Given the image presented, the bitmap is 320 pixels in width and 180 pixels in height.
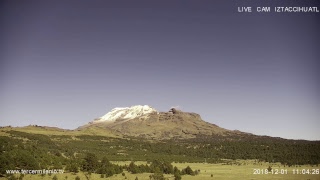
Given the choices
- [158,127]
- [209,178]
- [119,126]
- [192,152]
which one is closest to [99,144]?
[192,152]

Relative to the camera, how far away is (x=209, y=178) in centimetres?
3472

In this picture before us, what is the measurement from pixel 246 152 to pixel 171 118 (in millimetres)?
124441

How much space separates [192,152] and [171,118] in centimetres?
11984

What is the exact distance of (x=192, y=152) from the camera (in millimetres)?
78188

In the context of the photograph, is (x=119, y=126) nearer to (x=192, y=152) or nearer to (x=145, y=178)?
(x=192, y=152)

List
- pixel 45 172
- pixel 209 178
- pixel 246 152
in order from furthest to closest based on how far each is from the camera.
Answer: pixel 246 152 → pixel 209 178 → pixel 45 172

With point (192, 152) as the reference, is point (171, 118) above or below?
above

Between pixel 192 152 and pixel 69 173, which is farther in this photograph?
pixel 192 152

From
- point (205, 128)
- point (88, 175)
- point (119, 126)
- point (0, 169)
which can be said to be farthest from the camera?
point (119, 126)

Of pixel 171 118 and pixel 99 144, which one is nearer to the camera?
pixel 99 144

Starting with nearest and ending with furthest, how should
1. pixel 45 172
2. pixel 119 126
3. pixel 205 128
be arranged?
pixel 45 172
pixel 205 128
pixel 119 126

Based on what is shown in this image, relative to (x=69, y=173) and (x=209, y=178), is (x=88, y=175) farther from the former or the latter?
(x=209, y=178)

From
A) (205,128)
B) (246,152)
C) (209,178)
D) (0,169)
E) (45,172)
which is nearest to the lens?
(0,169)

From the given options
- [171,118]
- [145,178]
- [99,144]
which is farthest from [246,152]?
[171,118]
